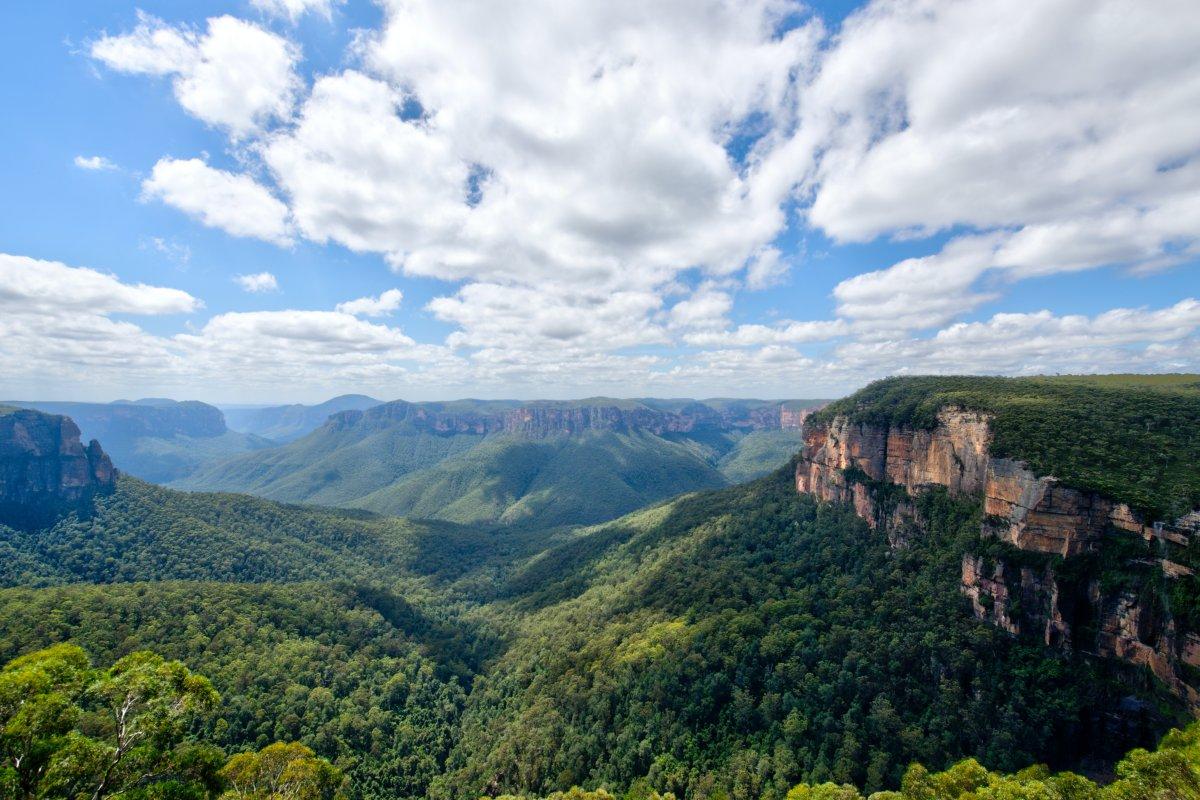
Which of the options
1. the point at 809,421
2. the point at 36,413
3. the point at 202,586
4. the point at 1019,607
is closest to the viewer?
the point at 1019,607

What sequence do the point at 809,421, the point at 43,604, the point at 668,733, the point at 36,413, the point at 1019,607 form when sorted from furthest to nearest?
1. the point at 36,413
2. the point at 809,421
3. the point at 43,604
4. the point at 668,733
5. the point at 1019,607

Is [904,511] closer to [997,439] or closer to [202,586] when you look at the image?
[997,439]

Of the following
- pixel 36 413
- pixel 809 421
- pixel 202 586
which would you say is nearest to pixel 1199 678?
pixel 809 421

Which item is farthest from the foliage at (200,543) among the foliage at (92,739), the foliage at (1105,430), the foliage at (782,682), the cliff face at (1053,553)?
the foliage at (1105,430)

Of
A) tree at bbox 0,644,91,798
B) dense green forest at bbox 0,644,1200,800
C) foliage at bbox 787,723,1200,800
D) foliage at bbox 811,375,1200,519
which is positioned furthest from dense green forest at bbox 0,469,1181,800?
tree at bbox 0,644,91,798

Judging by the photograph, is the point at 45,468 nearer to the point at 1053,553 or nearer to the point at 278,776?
the point at 278,776

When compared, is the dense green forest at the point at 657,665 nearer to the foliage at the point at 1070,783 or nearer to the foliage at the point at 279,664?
the foliage at the point at 279,664

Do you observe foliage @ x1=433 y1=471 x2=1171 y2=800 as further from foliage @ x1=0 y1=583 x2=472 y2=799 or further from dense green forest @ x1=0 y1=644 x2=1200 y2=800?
dense green forest @ x1=0 y1=644 x2=1200 y2=800

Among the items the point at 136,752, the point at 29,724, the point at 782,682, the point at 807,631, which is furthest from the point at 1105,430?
the point at 29,724
